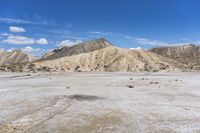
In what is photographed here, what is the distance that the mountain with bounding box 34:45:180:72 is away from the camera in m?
91.4

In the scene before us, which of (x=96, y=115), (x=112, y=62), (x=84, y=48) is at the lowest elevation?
(x=96, y=115)

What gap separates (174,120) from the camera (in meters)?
16.6

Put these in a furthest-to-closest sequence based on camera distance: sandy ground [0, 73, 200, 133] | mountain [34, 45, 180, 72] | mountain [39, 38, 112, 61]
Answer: mountain [39, 38, 112, 61] < mountain [34, 45, 180, 72] < sandy ground [0, 73, 200, 133]

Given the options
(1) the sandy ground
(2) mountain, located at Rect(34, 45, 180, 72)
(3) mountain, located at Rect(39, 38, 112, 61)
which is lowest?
(1) the sandy ground

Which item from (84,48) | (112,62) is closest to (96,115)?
(112,62)

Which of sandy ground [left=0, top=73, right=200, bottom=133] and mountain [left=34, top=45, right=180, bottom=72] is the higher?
mountain [left=34, top=45, right=180, bottom=72]

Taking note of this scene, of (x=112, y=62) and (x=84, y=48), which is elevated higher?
Answer: (x=84, y=48)

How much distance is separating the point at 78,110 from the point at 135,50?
88.8 metres

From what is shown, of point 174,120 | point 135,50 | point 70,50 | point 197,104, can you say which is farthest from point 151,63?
point 174,120

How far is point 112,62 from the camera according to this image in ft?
310

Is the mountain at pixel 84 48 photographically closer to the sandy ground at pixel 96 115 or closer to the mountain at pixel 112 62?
the mountain at pixel 112 62

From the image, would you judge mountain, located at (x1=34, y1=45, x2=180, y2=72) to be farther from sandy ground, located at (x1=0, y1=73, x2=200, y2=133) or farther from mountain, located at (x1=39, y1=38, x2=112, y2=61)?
sandy ground, located at (x1=0, y1=73, x2=200, y2=133)

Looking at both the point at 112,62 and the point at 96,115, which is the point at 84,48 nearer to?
the point at 112,62

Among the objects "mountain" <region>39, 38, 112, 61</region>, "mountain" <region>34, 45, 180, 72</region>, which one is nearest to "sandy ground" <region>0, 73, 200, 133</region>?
"mountain" <region>34, 45, 180, 72</region>
